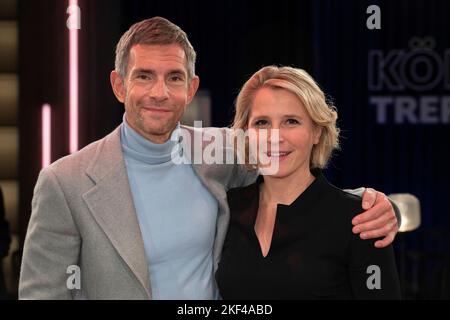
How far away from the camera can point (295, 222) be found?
182cm

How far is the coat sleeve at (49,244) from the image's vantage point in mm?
1676

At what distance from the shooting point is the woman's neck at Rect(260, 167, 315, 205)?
1880mm

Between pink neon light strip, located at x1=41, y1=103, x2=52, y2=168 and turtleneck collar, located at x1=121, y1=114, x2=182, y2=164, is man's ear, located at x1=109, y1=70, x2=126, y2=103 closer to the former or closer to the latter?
turtleneck collar, located at x1=121, y1=114, x2=182, y2=164

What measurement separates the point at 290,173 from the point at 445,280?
3.36m

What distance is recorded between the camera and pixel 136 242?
5.58ft

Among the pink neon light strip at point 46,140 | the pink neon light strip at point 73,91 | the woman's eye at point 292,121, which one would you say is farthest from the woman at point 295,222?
the pink neon light strip at point 46,140

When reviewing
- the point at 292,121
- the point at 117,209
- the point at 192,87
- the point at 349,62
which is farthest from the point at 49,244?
the point at 349,62

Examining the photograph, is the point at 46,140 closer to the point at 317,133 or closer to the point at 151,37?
the point at 151,37

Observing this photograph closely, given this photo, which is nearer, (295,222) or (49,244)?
(49,244)

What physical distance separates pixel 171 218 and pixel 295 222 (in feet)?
1.10

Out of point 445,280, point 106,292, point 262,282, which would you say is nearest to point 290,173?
point 262,282

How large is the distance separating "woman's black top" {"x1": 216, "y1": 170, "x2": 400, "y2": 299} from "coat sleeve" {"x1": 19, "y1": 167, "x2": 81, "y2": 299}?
41 cm

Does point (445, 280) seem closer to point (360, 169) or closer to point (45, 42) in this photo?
point (360, 169)

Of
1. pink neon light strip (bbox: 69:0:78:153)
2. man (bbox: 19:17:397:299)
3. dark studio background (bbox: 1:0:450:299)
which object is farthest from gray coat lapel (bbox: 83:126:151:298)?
dark studio background (bbox: 1:0:450:299)
